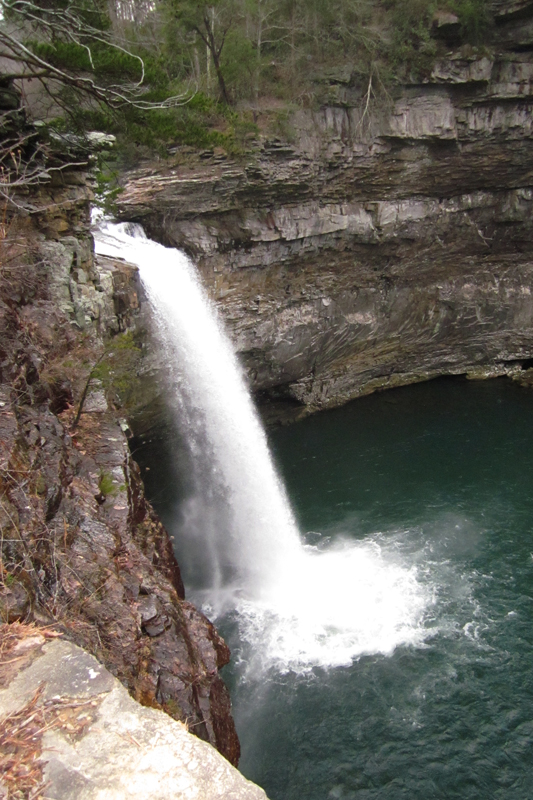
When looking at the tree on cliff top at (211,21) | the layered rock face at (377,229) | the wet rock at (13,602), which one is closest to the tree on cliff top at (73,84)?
the wet rock at (13,602)

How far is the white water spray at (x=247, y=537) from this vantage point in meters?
11.8

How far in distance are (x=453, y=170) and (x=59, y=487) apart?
66.6ft

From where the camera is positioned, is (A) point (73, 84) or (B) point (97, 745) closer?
(B) point (97, 745)

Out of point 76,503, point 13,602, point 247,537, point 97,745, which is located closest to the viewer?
point 97,745

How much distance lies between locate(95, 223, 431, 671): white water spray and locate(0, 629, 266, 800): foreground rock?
8592 mm

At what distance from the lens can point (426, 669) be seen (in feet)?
35.5

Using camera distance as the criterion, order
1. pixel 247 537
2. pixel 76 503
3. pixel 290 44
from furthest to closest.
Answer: pixel 290 44 < pixel 247 537 < pixel 76 503

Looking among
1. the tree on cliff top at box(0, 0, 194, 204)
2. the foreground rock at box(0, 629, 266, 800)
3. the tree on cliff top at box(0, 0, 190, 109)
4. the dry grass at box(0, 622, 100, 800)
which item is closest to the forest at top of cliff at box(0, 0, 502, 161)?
the tree on cliff top at box(0, 0, 194, 204)

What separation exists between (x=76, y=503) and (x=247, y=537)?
8906 millimetres

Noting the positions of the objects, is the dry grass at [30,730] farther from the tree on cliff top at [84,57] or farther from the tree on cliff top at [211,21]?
Answer: the tree on cliff top at [211,21]

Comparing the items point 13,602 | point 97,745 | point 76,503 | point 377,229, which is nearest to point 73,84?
point 76,503

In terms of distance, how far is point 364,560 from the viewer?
559 inches

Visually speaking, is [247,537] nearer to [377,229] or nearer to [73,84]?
[73,84]

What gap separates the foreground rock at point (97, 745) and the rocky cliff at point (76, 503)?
1.04m
